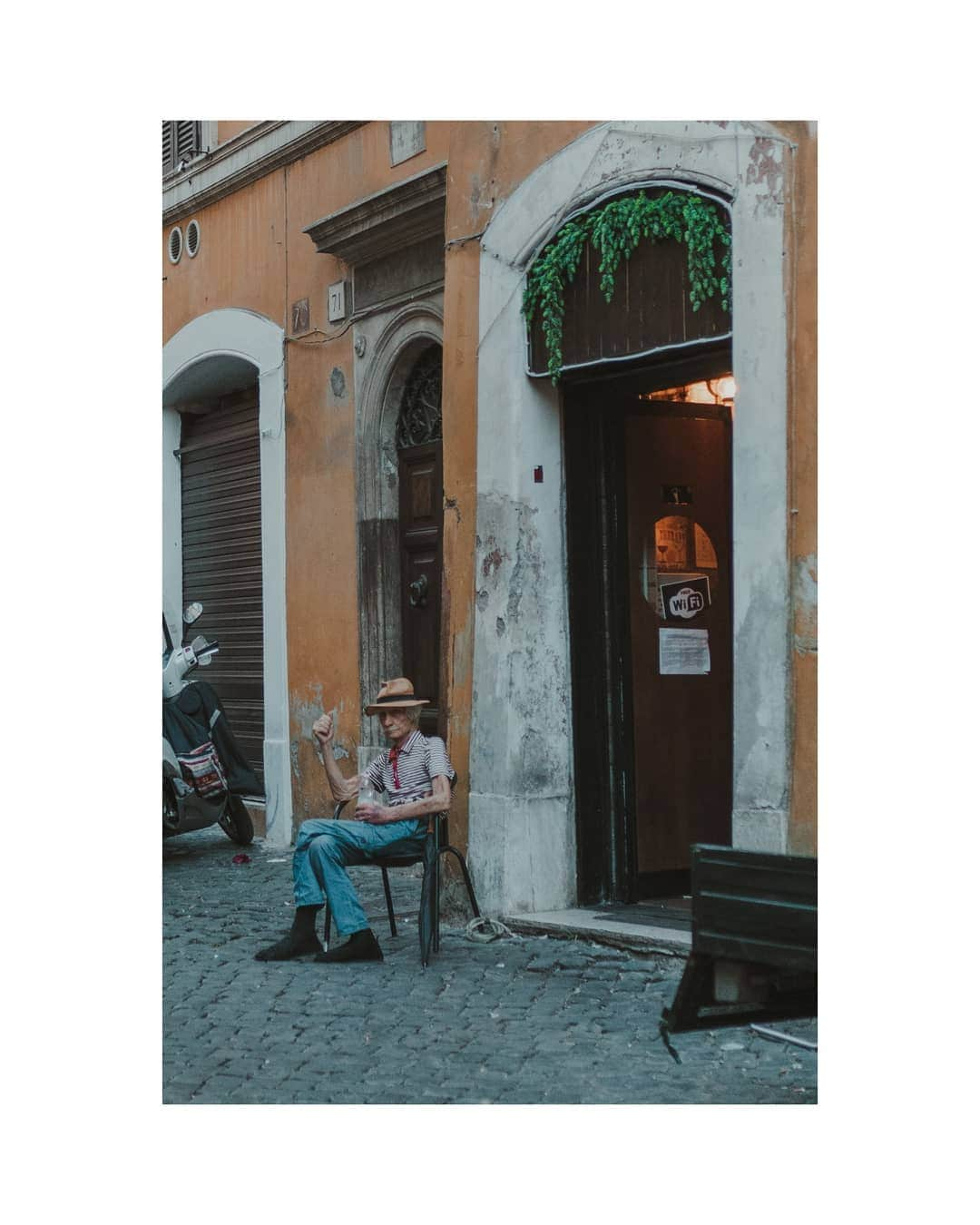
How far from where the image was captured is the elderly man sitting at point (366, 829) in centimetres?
620

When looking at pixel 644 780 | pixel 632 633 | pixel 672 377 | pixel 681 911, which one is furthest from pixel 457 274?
pixel 681 911

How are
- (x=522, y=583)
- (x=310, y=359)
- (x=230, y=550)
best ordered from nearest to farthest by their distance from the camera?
(x=522, y=583) → (x=310, y=359) → (x=230, y=550)

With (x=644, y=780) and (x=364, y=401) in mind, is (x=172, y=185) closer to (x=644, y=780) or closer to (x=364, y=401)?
(x=364, y=401)

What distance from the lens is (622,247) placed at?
20.4 ft

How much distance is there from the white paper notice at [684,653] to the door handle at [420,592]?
1.72 meters

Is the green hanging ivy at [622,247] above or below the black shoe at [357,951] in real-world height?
above

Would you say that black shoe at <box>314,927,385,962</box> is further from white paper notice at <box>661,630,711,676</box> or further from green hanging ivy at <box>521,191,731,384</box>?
green hanging ivy at <box>521,191,731,384</box>

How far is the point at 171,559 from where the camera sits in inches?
368

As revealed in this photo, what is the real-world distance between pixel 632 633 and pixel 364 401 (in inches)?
93.1

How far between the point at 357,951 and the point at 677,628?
1999mm

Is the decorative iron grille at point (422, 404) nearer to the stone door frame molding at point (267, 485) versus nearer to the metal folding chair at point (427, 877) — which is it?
the stone door frame molding at point (267, 485)

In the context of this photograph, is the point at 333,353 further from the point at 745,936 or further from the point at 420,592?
the point at 745,936

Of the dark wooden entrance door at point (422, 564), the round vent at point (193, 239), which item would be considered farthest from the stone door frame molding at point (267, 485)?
the dark wooden entrance door at point (422, 564)

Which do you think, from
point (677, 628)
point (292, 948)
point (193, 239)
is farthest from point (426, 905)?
point (193, 239)
